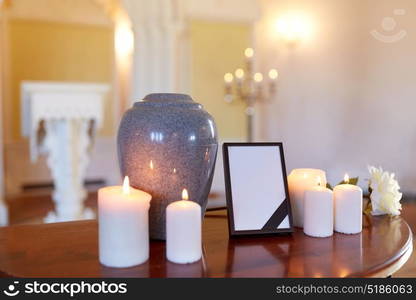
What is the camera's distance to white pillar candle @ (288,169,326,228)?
916 millimetres

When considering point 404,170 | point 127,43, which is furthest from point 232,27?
point 404,170

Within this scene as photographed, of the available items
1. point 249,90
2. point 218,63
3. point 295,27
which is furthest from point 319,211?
point 295,27

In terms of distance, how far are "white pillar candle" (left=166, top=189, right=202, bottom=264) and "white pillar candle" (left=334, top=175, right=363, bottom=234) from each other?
1.16ft

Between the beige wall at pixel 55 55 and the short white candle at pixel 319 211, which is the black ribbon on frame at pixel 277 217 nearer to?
the short white candle at pixel 319 211

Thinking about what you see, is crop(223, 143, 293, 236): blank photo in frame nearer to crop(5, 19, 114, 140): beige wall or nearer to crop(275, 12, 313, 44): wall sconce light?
crop(275, 12, 313, 44): wall sconce light

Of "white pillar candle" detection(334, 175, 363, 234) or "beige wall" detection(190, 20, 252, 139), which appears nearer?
"white pillar candle" detection(334, 175, 363, 234)

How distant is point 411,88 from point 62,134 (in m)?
3.05

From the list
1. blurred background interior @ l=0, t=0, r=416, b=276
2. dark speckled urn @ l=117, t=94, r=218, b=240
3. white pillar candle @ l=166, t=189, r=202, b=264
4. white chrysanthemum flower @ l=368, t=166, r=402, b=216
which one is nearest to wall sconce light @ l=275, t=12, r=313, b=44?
blurred background interior @ l=0, t=0, r=416, b=276

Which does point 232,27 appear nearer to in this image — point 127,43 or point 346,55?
point 346,55

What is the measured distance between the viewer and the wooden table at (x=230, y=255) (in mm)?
658

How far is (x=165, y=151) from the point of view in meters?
0.76

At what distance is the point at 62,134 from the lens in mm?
2734

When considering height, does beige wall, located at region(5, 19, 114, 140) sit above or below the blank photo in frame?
above

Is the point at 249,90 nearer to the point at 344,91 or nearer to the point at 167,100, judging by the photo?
the point at 344,91
